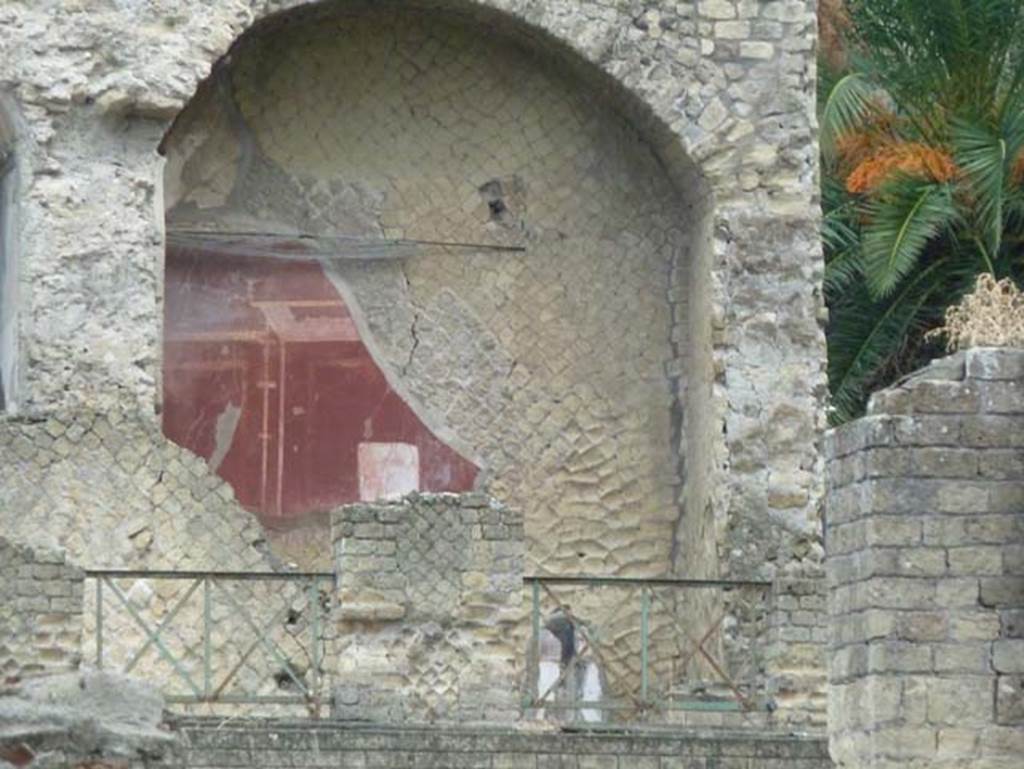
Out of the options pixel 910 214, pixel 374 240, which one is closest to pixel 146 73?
pixel 374 240

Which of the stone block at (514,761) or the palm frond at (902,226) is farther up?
the palm frond at (902,226)

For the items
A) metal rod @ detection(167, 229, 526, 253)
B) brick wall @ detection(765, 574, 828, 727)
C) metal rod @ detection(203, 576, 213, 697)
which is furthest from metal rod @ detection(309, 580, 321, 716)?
metal rod @ detection(167, 229, 526, 253)

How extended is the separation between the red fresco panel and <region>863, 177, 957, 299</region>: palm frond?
6.88 meters

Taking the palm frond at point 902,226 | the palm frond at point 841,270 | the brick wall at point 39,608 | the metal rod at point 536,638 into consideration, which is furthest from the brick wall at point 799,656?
the palm frond at point 841,270

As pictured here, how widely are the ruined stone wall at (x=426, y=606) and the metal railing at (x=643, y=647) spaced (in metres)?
0.26

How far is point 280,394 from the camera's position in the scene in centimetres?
2575

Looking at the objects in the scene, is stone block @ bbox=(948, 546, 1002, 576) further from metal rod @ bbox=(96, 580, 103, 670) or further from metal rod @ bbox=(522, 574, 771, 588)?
metal rod @ bbox=(96, 580, 103, 670)

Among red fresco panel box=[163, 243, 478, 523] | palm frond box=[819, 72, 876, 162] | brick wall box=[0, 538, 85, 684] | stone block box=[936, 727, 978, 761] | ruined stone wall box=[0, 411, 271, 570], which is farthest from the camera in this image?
palm frond box=[819, 72, 876, 162]

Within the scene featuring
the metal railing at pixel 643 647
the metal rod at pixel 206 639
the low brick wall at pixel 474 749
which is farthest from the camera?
the metal railing at pixel 643 647

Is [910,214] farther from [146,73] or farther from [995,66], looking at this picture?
[146,73]

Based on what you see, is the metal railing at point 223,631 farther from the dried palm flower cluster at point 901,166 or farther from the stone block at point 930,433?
the dried palm flower cluster at point 901,166

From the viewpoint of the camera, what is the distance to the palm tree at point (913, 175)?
32.1 metres

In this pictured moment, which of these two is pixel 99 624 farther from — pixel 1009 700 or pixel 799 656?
pixel 1009 700

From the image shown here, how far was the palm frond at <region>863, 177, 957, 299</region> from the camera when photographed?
32.1m
